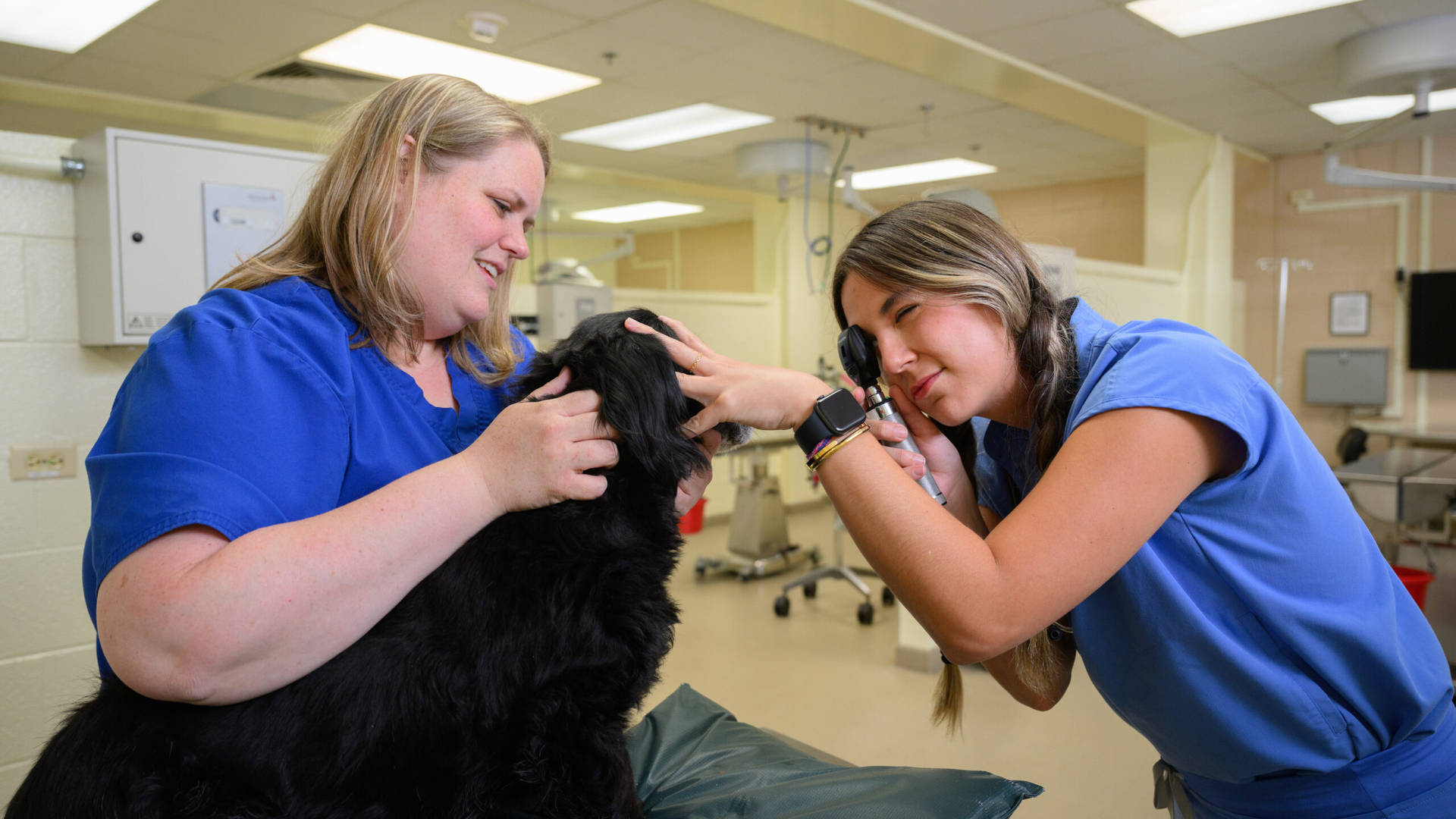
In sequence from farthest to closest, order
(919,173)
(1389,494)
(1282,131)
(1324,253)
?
(919,173) < (1324,253) < (1282,131) < (1389,494)

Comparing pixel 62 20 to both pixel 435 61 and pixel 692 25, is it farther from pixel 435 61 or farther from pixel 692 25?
pixel 692 25

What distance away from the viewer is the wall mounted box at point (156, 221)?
2109 mm

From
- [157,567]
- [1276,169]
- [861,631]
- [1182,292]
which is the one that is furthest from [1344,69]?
[157,567]

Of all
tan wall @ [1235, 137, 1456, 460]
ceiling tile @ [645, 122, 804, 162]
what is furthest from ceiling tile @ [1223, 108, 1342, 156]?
ceiling tile @ [645, 122, 804, 162]

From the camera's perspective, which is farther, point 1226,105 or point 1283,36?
point 1226,105

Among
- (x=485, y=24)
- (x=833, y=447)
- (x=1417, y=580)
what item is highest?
(x=485, y=24)

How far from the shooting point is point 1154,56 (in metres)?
4.82

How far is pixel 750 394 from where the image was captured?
1098mm

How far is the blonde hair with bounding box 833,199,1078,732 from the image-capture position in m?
1.16

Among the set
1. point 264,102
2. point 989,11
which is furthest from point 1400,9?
point 264,102

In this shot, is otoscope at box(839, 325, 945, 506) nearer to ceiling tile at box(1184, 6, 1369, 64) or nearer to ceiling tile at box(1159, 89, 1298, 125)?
ceiling tile at box(1184, 6, 1369, 64)

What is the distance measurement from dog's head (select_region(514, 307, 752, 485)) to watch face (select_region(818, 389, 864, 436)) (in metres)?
0.17

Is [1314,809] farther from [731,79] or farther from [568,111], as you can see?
[568,111]

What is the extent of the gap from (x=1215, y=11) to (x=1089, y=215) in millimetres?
4455
